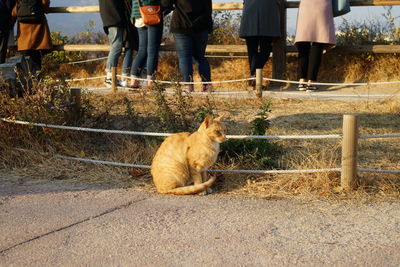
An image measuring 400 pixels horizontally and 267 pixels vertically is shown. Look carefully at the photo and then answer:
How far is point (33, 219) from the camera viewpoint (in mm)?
4051

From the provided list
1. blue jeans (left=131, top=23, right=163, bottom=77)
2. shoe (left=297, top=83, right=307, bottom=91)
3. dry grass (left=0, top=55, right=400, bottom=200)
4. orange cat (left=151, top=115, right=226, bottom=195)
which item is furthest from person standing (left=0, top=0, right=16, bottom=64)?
orange cat (left=151, top=115, right=226, bottom=195)

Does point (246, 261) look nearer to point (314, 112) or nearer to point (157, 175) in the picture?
point (157, 175)

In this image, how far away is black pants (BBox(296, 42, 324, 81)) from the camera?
8625mm

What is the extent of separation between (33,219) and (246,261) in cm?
162

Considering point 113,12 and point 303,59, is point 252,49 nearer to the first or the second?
point 303,59

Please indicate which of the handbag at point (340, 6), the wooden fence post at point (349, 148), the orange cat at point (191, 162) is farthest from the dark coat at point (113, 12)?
the wooden fence post at point (349, 148)

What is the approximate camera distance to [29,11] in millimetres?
9359

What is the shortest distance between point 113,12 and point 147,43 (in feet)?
2.43

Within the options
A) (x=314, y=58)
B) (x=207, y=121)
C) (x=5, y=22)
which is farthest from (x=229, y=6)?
(x=207, y=121)

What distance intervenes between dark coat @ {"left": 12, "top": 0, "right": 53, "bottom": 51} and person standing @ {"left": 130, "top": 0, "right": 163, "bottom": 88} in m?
1.88

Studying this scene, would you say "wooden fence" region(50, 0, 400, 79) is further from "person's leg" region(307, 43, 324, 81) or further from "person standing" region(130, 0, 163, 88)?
"person standing" region(130, 0, 163, 88)

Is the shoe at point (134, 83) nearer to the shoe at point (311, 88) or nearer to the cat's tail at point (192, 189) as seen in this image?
the shoe at point (311, 88)

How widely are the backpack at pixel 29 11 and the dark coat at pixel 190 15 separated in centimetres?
236

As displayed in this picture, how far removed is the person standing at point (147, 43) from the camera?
8484mm
